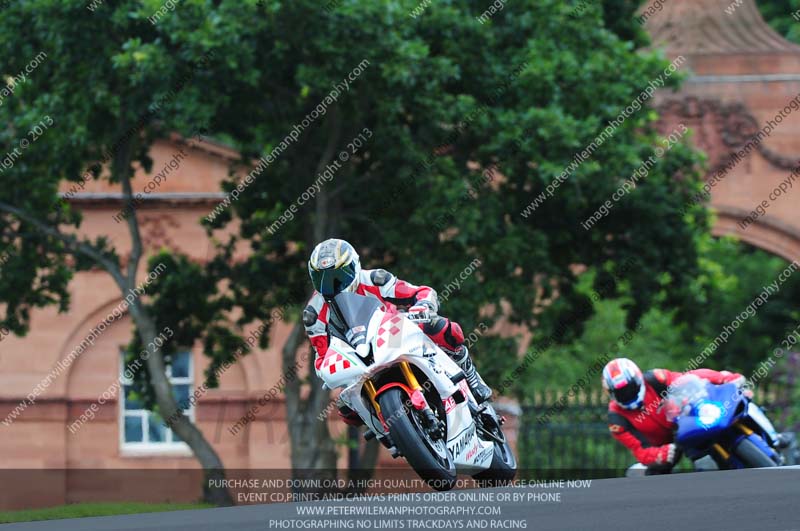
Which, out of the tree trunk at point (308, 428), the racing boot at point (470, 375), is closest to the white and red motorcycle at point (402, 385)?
the racing boot at point (470, 375)

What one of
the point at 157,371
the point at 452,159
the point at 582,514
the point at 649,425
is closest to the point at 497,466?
the point at 649,425

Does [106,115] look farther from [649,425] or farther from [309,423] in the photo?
[649,425]

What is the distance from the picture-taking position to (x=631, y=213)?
19703 mm

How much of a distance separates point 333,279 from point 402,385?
82cm

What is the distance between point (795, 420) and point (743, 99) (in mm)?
6763

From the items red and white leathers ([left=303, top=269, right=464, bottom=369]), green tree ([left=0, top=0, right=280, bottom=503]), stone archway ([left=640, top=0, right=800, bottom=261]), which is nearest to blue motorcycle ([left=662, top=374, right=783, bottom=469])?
red and white leathers ([left=303, top=269, right=464, bottom=369])

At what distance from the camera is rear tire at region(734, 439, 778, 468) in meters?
11.6

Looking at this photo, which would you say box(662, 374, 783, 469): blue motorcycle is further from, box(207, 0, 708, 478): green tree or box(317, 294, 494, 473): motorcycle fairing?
box(207, 0, 708, 478): green tree

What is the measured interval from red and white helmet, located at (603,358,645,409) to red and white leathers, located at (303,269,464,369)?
239 cm

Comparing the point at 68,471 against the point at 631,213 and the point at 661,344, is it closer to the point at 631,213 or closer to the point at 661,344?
the point at 631,213

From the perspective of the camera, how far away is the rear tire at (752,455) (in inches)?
457

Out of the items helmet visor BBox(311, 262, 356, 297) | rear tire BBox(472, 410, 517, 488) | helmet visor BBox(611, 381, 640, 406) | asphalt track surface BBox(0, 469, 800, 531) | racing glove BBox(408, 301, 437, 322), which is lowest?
asphalt track surface BBox(0, 469, 800, 531)

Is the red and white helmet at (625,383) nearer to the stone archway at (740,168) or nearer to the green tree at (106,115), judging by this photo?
the green tree at (106,115)

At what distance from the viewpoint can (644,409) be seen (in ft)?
40.3
